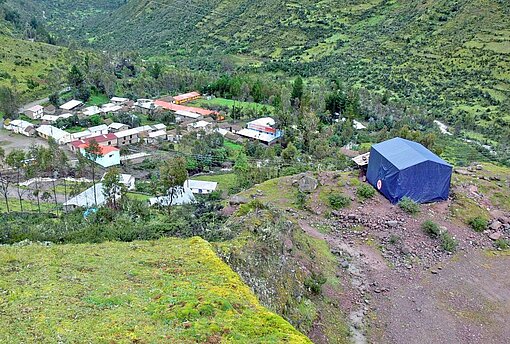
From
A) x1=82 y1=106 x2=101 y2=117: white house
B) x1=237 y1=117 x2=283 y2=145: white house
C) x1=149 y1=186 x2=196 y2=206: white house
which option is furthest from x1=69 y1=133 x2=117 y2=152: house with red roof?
x1=149 y1=186 x2=196 y2=206: white house

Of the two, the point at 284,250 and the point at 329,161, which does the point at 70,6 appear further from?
the point at 284,250

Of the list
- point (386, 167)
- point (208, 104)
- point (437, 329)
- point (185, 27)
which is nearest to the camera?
point (437, 329)

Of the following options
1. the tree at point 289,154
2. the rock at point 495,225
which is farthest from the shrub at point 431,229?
the tree at point 289,154

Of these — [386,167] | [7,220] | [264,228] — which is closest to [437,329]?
[264,228]

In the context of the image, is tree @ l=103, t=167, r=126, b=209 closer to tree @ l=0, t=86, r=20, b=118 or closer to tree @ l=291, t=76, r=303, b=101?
tree @ l=0, t=86, r=20, b=118

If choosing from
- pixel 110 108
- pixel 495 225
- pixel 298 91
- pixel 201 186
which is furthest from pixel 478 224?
pixel 110 108

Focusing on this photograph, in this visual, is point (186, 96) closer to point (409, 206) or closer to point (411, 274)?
point (409, 206)

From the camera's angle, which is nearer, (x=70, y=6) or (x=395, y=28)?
(x=395, y=28)
